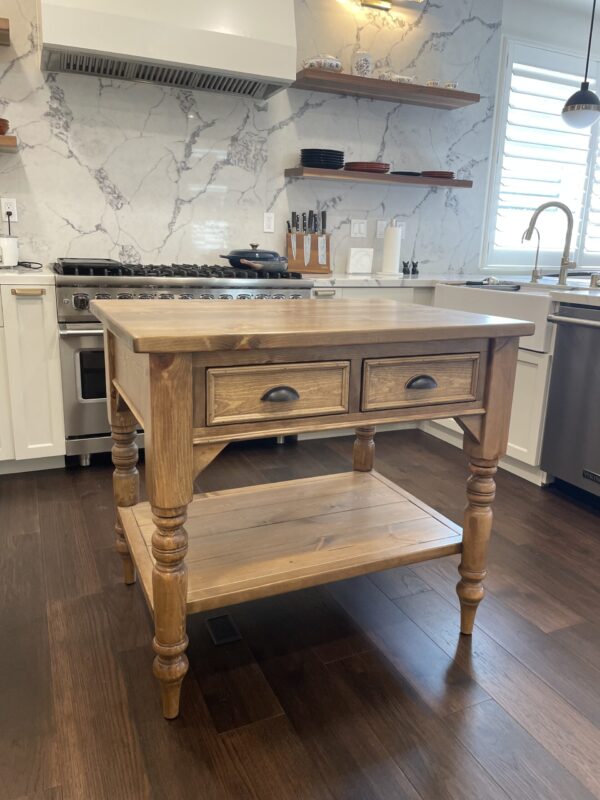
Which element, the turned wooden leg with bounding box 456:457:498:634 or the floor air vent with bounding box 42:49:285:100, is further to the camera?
the floor air vent with bounding box 42:49:285:100

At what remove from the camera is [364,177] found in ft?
11.3

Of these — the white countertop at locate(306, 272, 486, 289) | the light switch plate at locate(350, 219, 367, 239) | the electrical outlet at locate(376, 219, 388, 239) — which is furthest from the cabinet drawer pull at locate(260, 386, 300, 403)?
the electrical outlet at locate(376, 219, 388, 239)

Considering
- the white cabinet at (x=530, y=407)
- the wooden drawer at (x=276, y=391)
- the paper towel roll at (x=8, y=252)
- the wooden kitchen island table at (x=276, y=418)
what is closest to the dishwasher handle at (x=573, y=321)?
the white cabinet at (x=530, y=407)

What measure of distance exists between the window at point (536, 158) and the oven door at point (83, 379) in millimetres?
2793

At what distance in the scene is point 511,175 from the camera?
4180 millimetres

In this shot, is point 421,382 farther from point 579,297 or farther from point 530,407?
point 530,407

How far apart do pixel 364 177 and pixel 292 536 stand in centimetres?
246

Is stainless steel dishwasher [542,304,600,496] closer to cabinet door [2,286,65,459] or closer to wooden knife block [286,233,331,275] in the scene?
wooden knife block [286,233,331,275]

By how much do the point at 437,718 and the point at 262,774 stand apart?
1.40 feet

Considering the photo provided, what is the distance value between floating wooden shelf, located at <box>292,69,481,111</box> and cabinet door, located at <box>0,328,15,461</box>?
2.07m

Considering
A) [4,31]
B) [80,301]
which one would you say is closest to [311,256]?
[80,301]

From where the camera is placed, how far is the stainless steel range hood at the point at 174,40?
253cm

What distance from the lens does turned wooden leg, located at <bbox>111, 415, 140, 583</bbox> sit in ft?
5.62

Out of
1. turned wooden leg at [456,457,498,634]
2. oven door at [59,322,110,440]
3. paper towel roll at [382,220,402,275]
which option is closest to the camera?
turned wooden leg at [456,457,498,634]
